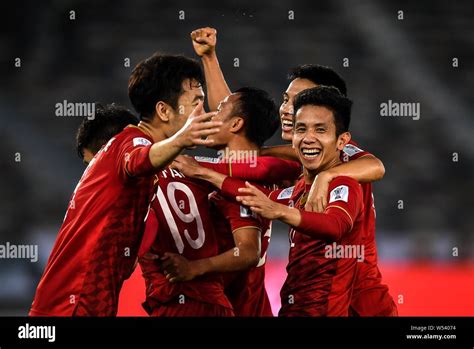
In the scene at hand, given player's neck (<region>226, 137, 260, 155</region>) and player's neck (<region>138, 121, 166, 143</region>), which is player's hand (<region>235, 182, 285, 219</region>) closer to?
player's neck (<region>138, 121, 166, 143</region>)

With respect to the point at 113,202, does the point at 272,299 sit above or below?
below

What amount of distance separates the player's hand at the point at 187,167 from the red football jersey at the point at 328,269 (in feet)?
2.15

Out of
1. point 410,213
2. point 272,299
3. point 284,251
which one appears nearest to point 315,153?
point 272,299

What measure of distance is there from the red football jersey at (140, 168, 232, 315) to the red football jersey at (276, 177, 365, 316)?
456 mm

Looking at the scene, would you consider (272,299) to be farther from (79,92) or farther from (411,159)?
(79,92)

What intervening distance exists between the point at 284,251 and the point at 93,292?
4.31 meters

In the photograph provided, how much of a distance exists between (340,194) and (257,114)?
0.98 meters

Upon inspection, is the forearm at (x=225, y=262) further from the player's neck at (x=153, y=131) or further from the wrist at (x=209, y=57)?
the wrist at (x=209, y=57)

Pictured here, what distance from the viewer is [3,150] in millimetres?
8453

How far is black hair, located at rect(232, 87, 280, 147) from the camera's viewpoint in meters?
4.32

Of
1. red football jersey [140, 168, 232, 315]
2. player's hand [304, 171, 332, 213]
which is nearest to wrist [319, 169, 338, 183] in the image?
player's hand [304, 171, 332, 213]

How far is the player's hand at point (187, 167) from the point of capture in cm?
398

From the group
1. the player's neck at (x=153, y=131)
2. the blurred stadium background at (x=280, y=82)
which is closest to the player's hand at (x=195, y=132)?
the player's neck at (x=153, y=131)

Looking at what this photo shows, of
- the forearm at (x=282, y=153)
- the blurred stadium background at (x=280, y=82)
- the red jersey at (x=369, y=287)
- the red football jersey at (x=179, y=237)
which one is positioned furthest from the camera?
the blurred stadium background at (x=280, y=82)
